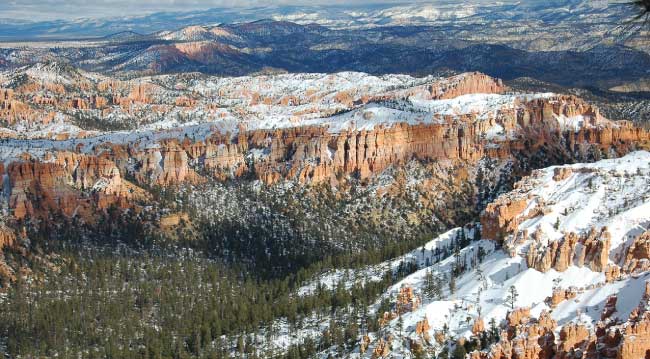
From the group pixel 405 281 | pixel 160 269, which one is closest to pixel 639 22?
pixel 405 281

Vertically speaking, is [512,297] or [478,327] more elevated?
[512,297]

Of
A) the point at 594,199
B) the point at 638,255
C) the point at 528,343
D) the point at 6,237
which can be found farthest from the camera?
the point at 6,237

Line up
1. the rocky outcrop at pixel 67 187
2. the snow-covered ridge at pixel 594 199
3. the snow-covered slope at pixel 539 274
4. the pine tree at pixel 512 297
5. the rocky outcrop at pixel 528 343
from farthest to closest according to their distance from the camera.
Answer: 1. the rocky outcrop at pixel 67 187
2. the snow-covered ridge at pixel 594 199
3. the pine tree at pixel 512 297
4. the snow-covered slope at pixel 539 274
5. the rocky outcrop at pixel 528 343

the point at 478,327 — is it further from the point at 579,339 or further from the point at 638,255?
the point at 638,255

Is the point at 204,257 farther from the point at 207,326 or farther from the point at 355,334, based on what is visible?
the point at 355,334

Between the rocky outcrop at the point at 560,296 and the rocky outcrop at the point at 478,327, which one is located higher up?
the rocky outcrop at the point at 560,296

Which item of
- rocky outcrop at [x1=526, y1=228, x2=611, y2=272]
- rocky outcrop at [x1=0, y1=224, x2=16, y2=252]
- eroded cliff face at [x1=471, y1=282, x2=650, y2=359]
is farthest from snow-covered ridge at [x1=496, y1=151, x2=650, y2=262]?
rocky outcrop at [x1=0, y1=224, x2=16, y2=252]

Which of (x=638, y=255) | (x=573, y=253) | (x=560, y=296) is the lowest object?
(x=560, y=296)

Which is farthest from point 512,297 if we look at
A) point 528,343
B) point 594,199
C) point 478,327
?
point 594,199

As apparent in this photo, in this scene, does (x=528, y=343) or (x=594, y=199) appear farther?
(x=594, y=199)

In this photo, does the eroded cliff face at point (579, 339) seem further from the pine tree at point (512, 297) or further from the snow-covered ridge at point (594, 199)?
the snow-covered ridge at point (594, 199)

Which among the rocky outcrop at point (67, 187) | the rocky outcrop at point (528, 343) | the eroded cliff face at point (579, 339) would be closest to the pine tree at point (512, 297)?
the eroded cliff face at point (579, 339)

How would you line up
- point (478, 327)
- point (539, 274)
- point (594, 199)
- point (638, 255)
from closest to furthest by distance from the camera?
point (478, 327) < point (638, 255) < point (539, 274) < point (594, 199)
